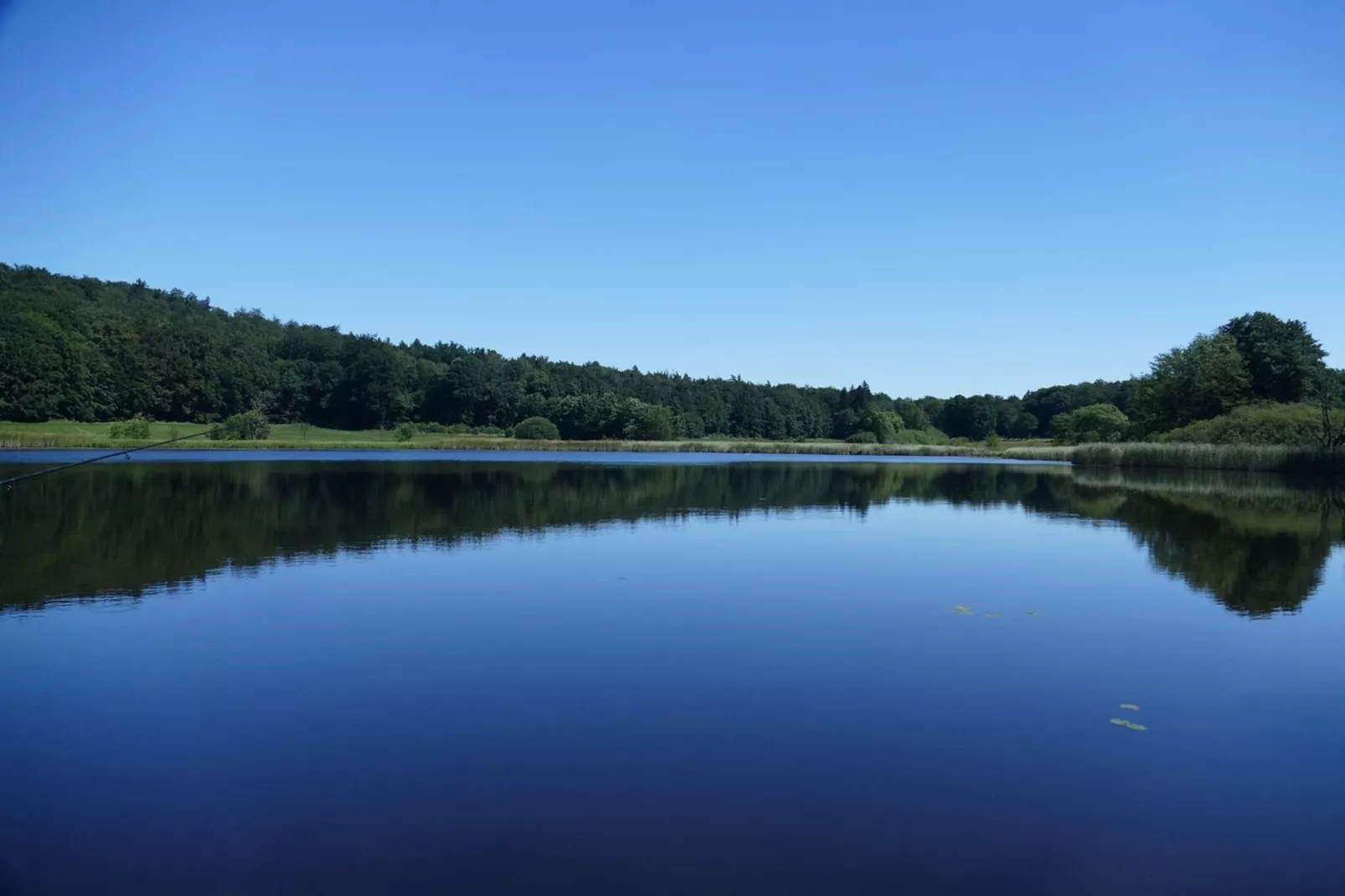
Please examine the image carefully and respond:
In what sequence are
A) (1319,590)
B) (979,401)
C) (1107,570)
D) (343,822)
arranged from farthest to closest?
(979,401)
(1107,570)
(1319,590)
(343,822)

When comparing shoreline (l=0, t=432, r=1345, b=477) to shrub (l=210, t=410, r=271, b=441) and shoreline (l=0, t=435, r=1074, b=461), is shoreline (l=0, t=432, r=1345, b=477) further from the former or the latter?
shrub (l=210, t=410, r=271, b=441)

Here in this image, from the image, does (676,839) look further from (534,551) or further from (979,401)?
(979,401)

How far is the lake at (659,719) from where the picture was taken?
4.65 metres

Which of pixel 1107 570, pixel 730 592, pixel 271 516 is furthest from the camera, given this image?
pixel 271 516

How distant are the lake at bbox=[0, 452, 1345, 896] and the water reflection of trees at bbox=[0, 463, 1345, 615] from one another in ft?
0.84

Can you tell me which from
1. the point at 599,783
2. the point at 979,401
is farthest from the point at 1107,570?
the point at 979,401

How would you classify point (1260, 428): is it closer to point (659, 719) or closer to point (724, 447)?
point (724, 447)

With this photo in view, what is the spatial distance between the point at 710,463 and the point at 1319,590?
4413cm

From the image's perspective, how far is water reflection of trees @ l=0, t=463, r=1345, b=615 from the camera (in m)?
13.5

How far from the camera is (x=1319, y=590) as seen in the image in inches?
505

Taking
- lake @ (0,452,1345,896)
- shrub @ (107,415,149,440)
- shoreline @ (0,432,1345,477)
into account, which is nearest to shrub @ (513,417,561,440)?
shoreline @ (0,432,1345,477)

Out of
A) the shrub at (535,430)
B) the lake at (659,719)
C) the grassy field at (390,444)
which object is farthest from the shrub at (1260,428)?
the shrub at (535,430)

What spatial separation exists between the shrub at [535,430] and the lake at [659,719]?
71.5 m

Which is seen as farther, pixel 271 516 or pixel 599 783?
pixel 271 516
